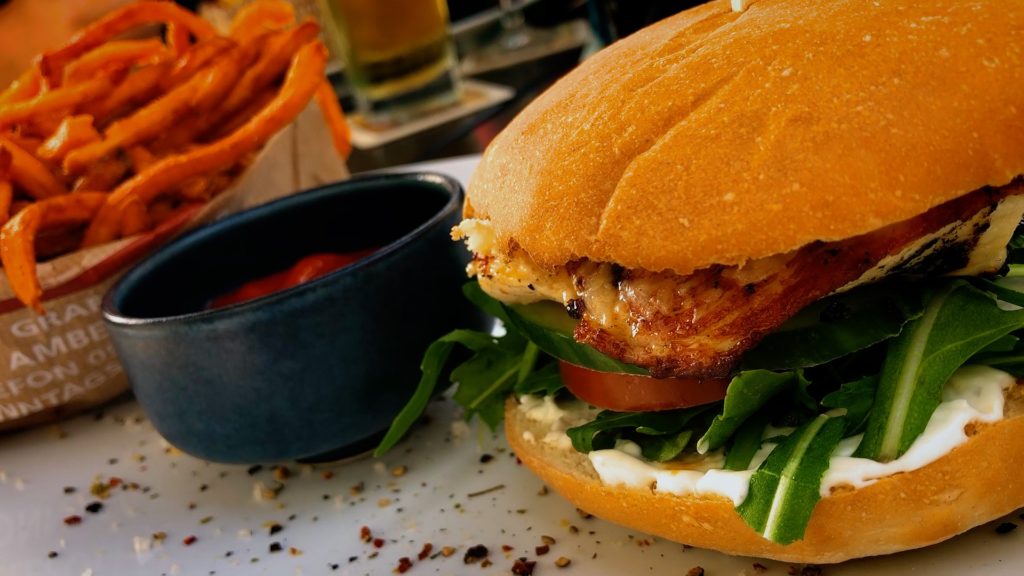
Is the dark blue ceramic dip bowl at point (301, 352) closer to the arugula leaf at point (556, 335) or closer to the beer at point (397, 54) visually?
the arugula leaf at point (556, 335)

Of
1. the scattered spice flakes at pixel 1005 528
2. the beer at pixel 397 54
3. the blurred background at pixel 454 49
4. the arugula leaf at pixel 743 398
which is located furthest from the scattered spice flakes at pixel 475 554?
the beer at pixel 397 54

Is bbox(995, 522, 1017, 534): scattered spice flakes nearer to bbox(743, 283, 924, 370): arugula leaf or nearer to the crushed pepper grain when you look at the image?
bbox(743, 283, 924, 370): arugula leaf

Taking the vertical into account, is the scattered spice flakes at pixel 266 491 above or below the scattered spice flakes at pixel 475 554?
above

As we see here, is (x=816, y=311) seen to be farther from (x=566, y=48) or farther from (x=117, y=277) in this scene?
(x=566, y=48)

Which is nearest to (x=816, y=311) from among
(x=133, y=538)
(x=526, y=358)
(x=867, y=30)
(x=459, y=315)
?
(x=867, y=30)

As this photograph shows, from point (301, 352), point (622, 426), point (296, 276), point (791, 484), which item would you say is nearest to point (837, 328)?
point (791, 484)

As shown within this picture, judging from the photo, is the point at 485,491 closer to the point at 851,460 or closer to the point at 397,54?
the point at 851,460
